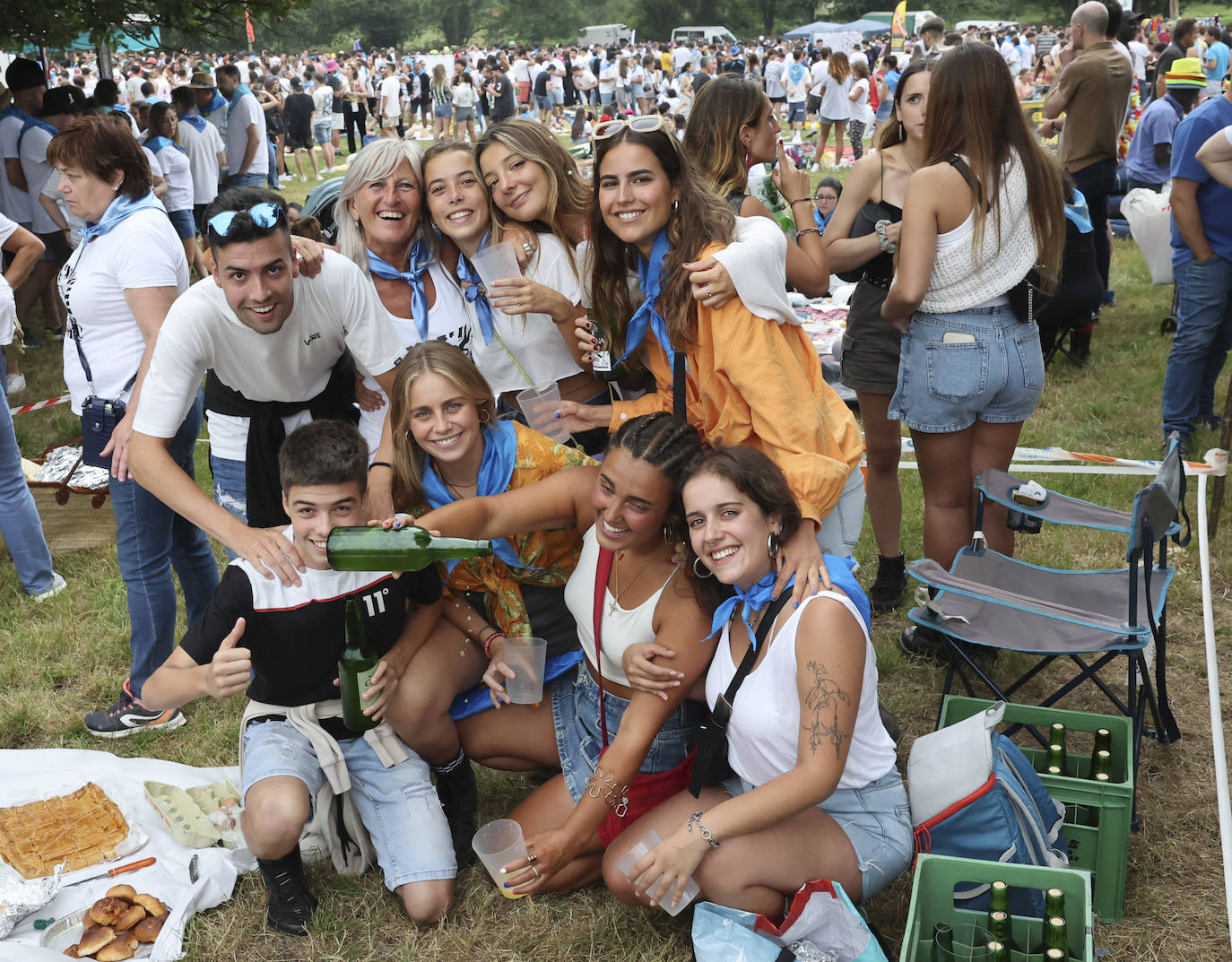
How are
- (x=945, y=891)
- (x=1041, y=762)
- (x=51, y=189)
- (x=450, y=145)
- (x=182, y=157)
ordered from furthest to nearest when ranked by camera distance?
1. (x=182, y=157)
2. (x=51, y=189)
3. (x=450, y=145)
4. (x=1041, y=762)
5. (x=945, y=891)

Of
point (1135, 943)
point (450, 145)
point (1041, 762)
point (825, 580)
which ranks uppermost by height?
point (450, 145)

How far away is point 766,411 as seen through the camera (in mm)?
2635

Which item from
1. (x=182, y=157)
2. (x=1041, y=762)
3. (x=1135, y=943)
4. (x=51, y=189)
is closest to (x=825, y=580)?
(x=1041, y=762)

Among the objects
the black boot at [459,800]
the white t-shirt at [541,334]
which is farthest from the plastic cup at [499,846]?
the white t-shirt at [541,334]

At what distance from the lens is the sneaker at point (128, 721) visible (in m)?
3.81

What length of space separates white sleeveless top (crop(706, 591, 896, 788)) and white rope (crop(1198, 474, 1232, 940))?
0.81m

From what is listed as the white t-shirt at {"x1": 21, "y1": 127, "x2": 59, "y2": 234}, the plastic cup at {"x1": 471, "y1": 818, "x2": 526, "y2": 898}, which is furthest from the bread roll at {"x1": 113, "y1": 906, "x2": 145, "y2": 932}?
the white t-shirt at {"x1": 21, "y1": 127, "x2": 59, "y2": 234}

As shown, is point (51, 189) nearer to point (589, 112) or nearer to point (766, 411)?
point (766, 411)

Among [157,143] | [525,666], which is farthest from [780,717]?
[157,143]

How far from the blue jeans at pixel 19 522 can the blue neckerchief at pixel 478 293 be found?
2.40 metres

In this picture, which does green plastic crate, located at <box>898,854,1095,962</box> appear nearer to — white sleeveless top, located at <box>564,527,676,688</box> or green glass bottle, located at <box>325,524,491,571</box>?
white sleeveless top, located at <box>564,527,676,688</box>

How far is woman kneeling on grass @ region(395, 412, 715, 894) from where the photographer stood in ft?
8.77

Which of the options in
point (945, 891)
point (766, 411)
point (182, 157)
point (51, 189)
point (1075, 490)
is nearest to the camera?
point (945, 891)

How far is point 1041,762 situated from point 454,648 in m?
1.70
